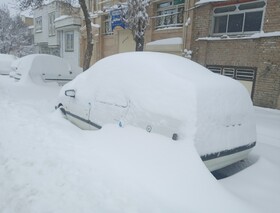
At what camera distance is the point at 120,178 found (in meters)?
2.81

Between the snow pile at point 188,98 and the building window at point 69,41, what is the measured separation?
21385mm

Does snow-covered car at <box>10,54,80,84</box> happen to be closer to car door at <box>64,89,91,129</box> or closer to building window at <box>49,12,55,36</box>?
car door at <box>64,89,91,129</box>

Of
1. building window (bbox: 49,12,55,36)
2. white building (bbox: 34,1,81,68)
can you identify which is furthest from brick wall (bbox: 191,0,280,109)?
building window (bbox: 49,12,55,36)

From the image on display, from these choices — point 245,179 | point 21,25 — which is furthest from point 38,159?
point 21,25

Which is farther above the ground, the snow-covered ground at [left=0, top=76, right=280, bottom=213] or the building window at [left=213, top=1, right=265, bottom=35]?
the building window at [left=213, top=1, right=265, bottom=35]

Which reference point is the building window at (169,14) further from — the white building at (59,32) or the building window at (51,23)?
the building window at (51,23)

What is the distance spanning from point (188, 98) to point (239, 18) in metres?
8.39

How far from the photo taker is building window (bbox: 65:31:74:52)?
24.2 m

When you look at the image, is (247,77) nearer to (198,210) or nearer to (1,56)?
(198,210)

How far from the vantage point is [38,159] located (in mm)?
3334

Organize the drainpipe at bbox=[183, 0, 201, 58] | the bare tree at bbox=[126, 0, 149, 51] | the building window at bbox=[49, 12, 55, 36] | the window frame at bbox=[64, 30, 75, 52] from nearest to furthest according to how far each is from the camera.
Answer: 1. the bare tree at bbox=[126, 0, 149, 51]
2. the drainpipe at bbox=[183, 0, 201, 58]
3. the window frame at bbox=[64, 30, 75, 52]
4. the building window at bbox=[49, 12, 55, 36]

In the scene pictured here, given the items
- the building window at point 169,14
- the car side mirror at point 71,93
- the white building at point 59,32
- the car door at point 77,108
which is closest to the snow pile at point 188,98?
the car door at point 77,108

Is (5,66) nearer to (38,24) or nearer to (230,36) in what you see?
(230,36)

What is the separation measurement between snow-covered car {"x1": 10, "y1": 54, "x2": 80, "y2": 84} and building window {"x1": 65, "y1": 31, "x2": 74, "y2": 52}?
500 inches
